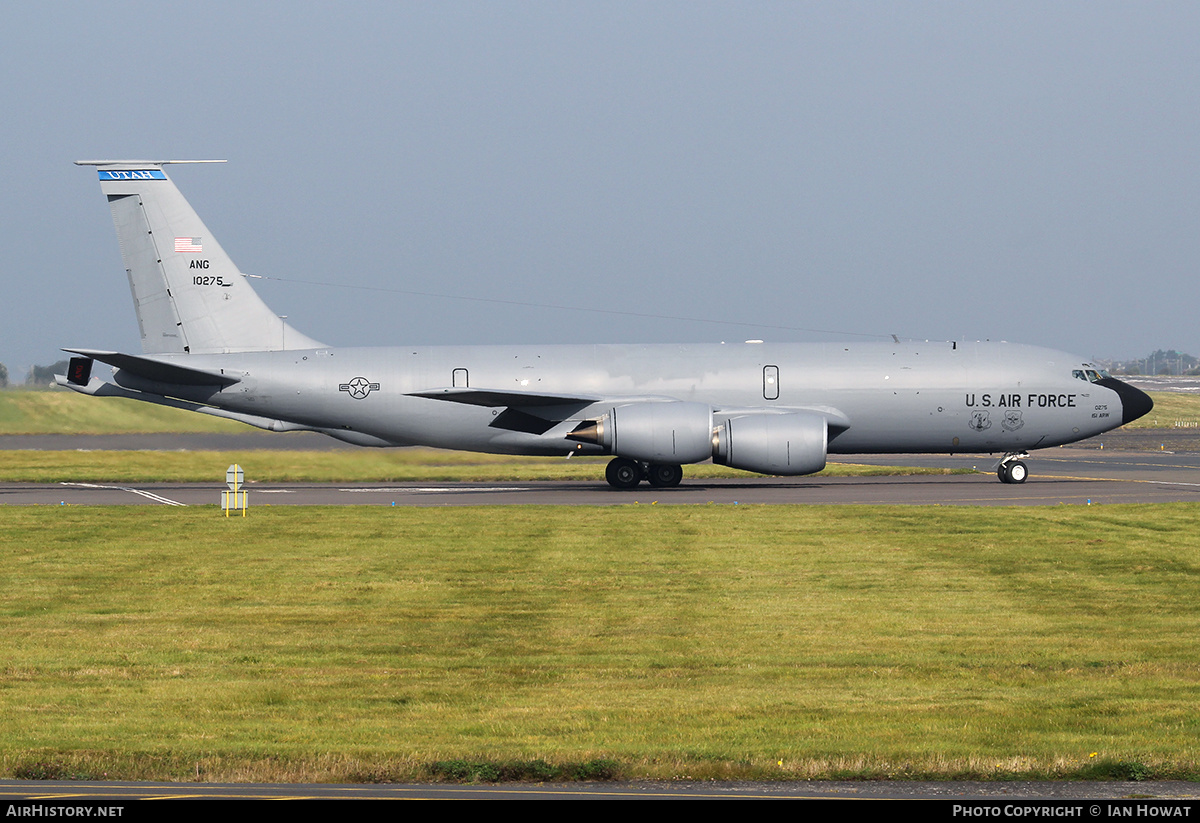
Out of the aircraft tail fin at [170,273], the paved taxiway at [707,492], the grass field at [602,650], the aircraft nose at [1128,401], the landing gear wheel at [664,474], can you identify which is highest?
the aircraft tail fin at [170,273]

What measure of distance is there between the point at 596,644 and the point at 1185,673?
7.01 meters

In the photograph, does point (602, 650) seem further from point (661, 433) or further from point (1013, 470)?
point (1013, 470)

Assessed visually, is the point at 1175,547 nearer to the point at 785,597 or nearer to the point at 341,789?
the point at 785,597

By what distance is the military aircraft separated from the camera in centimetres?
4034

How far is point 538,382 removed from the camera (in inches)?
1615

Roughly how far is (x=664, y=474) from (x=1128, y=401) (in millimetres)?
15500

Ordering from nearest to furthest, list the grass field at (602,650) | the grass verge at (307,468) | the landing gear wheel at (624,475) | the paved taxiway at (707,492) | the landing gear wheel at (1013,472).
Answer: the grass field at (602,650), the paved taxiway at (707,492), the landing gear wheel at (624,475), the landing gear wheel at (1013,472), the grass verge at (307,468)

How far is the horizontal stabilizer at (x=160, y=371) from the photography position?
37625 mm

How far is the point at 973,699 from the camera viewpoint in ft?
43.8

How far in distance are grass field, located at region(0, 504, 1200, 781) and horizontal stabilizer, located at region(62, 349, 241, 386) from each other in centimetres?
1011

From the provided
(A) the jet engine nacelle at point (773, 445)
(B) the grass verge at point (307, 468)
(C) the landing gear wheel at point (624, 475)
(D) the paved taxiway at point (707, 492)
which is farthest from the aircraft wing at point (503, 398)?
(A) the jet engine nacelle at point (773, 445)

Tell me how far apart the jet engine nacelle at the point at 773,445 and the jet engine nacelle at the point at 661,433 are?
0.57m

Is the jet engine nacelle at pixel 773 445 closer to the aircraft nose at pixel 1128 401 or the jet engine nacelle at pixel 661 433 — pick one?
the jet engine nacelle at pixel 661 433

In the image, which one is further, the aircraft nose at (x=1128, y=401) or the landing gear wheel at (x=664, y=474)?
the aircraft nose at (x=1128, y=401)
